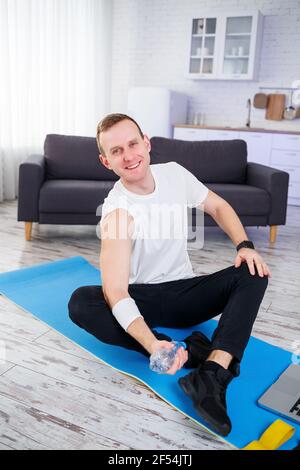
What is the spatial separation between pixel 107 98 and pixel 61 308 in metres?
4.85

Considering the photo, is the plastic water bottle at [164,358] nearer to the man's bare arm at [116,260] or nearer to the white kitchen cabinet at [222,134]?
the man's bare arm at [116,260]

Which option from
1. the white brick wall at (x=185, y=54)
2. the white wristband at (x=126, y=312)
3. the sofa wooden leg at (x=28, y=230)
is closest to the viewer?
the white wristband at (x=126, y=312)

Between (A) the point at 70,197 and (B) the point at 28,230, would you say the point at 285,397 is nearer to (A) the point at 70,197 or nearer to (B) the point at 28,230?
(A) the point at 70,197

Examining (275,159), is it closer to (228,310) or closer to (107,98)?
(107,98)

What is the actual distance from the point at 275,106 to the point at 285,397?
15.5 feet

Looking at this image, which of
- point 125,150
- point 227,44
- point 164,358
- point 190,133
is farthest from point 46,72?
point 164,358

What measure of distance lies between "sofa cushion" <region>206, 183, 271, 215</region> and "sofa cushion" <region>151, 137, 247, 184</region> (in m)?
0.35

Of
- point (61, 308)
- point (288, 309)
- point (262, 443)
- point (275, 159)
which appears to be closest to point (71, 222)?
point (61, 308)

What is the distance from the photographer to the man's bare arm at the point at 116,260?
4.37 feet

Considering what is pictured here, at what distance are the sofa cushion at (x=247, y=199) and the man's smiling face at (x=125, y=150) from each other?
6.13 feet

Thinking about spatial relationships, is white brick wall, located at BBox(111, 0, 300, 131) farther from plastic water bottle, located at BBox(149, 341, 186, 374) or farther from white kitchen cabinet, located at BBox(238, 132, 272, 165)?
plastic water bottle, located at BBox(149, 341, 186, 374)

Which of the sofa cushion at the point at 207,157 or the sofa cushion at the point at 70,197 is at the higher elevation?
the sofa cushion at the point at 207,157

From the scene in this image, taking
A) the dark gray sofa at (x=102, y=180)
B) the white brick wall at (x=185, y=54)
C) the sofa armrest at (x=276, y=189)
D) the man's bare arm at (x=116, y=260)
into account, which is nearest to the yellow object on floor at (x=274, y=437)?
the man's bare arm at (x=116, y=260)

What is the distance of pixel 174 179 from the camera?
5.43 ft
